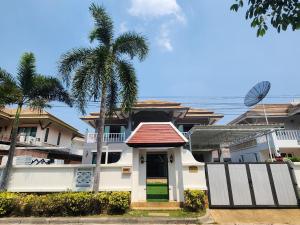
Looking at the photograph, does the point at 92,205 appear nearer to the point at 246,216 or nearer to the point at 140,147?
the point at 140,147

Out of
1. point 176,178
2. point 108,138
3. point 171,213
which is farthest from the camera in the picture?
point 108,138

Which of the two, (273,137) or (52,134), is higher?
(52,134)

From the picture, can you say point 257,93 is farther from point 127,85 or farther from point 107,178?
point 107,178

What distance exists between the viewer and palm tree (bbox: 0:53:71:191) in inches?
374

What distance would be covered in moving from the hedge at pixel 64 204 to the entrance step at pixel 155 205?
901 mm

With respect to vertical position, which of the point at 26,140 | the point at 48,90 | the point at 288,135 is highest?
the point at 48,90

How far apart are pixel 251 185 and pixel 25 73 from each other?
12349mm

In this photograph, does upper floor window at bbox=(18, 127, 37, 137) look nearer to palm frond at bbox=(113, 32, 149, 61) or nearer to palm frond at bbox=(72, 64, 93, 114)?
palm frond at bbox=(72, 64, 93, 114)

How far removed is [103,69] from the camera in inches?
364

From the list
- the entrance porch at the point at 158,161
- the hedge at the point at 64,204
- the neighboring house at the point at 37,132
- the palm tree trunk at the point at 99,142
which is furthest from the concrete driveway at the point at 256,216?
the neighboring house at the point at 37,132

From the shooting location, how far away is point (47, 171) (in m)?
9.08

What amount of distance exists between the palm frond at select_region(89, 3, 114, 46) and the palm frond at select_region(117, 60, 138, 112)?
1723 millimetres

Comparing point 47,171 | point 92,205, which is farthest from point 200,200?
point 47,171

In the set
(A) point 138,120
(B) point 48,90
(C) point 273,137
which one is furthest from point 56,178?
(C) point 273,137
